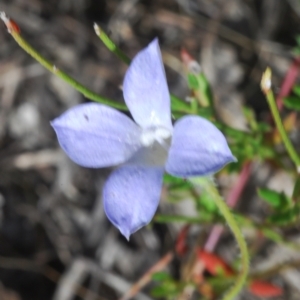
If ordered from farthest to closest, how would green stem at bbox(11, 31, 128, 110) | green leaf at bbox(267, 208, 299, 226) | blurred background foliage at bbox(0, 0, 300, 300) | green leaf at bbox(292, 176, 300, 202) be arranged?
1. blurred background foliage at bbox(0, 0, 300, 300)
2. green leaf at bbox(267, 208, 299, 226)
3. green leaf at bbox(292, 176, 300, 202)
4. green stem at bbox(11, 31, 128, 110)

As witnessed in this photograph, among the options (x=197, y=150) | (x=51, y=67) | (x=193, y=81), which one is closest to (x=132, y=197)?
(x=197, y=150)

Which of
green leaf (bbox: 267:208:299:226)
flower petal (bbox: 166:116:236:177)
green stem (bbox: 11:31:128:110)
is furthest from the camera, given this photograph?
green leaf (bbox: 267:208:299:226)

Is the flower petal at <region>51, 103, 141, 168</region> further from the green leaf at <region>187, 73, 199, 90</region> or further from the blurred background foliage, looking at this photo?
the blurred background foliage

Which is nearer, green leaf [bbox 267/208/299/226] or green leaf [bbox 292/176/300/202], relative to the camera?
green leaf [bbox 292/176/300/202]

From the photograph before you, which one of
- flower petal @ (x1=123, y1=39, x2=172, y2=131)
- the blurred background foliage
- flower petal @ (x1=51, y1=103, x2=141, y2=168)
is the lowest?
the blurred background foliage

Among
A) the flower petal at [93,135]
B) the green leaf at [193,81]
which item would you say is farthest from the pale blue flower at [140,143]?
the green leaf at [193,81]

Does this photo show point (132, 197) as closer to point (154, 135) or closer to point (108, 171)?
point (154, 135)

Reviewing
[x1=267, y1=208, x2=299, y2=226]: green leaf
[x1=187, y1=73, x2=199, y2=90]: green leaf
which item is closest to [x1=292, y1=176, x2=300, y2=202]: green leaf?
[x1=267, y1=208, x2=299, y2=226]: green leaf

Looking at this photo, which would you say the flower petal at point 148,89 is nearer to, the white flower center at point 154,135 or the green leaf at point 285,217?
the white flower center at point 154,135
